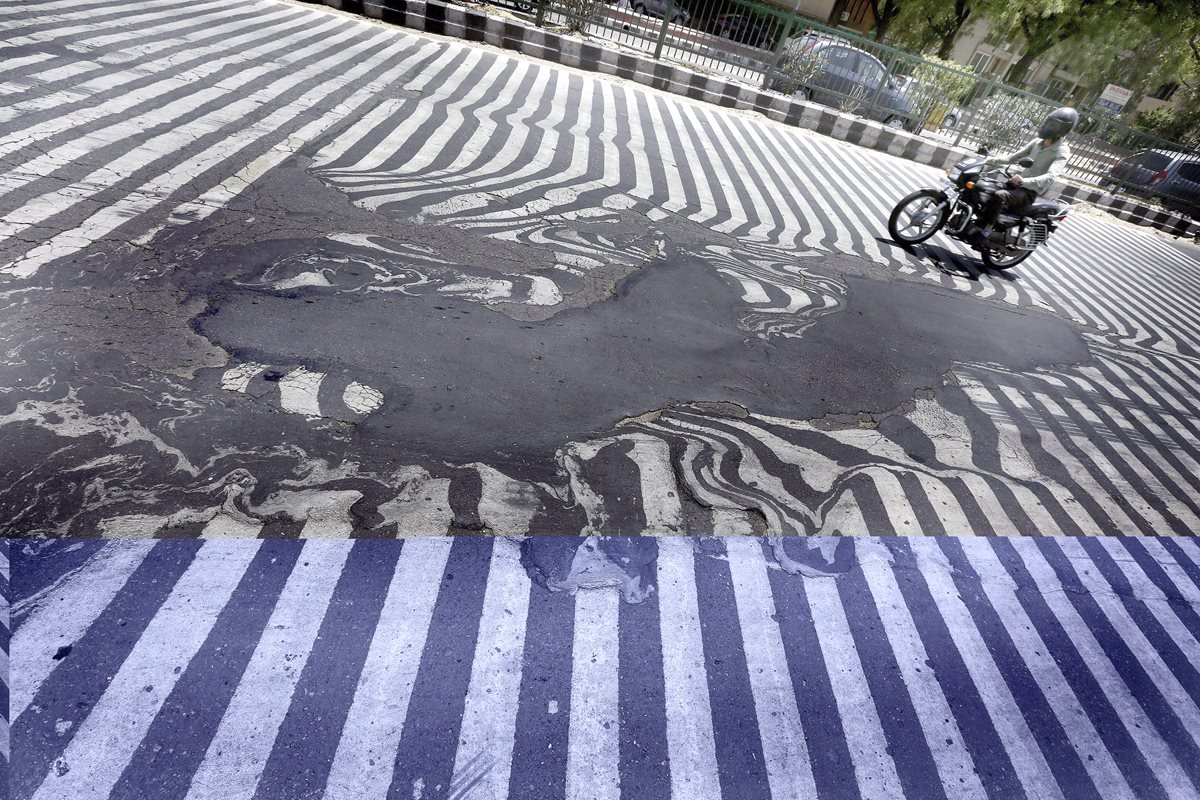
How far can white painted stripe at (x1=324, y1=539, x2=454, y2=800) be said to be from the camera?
6.24ft

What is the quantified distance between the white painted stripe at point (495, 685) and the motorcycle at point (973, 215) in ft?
22.1

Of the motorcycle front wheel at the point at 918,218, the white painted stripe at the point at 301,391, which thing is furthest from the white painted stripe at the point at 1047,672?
the motorcycle front wheel at the point at 918,218

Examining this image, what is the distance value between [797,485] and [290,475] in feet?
9.14

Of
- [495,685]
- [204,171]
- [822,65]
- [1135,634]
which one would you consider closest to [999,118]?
[822,65]

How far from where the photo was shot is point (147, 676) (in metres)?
2.02

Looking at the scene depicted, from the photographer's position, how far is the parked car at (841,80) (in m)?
12.0

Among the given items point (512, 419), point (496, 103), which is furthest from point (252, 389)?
point (496, 103)

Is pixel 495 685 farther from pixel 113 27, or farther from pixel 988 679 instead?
pixel 113 27

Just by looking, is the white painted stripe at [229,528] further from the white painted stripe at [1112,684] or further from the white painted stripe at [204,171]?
the white painted stripe at [1112,684]

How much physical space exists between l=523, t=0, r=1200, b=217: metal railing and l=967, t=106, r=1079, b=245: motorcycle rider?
6.46 m

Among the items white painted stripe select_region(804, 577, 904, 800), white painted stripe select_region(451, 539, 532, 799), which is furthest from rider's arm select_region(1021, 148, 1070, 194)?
white painted stripe select_region(451, 539, 532, 799)

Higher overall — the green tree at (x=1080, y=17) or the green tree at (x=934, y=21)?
the green tree at (x=1080, y=17)

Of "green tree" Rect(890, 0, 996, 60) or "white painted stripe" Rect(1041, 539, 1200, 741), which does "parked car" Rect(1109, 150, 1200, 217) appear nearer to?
"green tree" Rect(890, 0, 996, 60)

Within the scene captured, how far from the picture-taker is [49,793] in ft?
5.67
